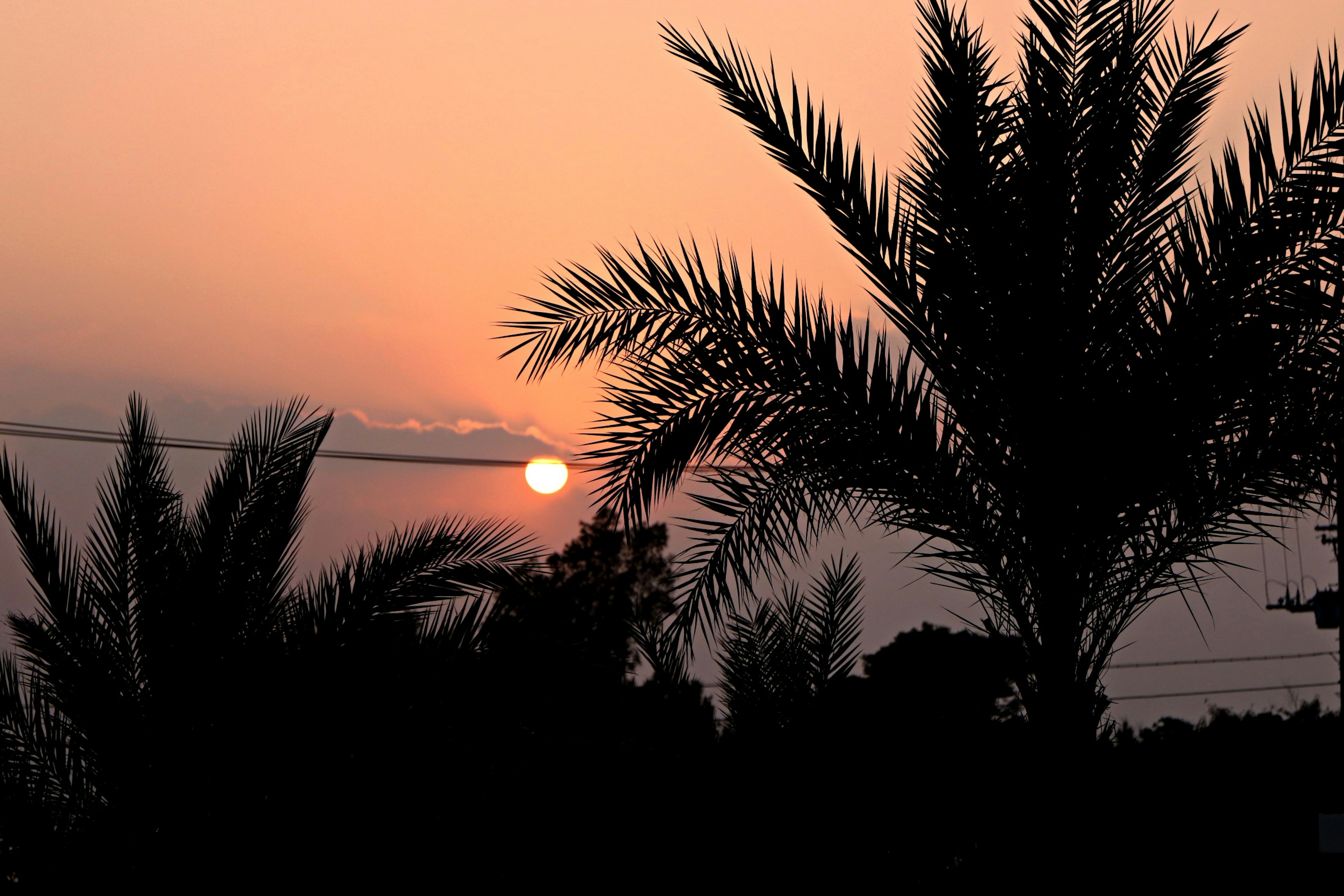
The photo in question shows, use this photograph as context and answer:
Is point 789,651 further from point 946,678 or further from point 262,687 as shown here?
point 946,678

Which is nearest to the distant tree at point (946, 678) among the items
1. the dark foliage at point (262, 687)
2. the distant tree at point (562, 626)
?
the distant tree at point (562, 626)

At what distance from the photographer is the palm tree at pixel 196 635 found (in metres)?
5.80

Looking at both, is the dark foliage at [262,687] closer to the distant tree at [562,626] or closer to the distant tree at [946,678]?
the distant tree at [562,626]

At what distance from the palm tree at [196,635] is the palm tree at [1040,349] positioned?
136cm

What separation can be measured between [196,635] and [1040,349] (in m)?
4.86

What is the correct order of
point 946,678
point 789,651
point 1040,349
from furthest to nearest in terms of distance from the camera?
point 946,678 < point 789,651 < point 1040,349

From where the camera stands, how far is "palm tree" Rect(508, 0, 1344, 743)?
5.12 meters

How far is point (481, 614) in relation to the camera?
5.76 metres

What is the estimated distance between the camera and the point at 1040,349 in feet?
17.2

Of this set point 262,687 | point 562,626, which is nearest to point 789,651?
point 562,626

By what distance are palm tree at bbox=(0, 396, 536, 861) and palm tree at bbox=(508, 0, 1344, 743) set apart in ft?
4.47

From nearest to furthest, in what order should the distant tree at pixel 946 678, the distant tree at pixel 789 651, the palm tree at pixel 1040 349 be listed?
the palm tree at pixel 1040 349, the distant tree at pixel 946 678, the distant tree at pixel 789 651

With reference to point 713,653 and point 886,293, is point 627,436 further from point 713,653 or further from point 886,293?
point 713,653

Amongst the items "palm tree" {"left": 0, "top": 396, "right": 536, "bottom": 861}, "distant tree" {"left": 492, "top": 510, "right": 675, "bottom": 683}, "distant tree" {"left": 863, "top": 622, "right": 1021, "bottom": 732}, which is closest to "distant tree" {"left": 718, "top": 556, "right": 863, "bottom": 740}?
"distant tree" {"left": 863, "top": 622, "right": 1021, "bottom": 732}
